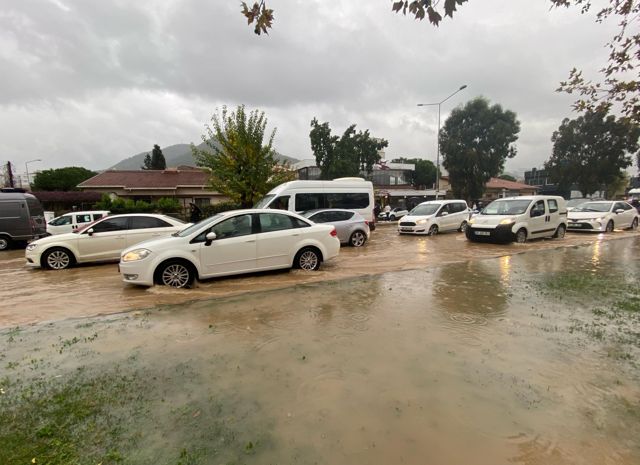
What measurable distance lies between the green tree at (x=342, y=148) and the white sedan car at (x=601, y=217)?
73.2ft

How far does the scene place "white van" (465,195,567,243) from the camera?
1238 centimetres

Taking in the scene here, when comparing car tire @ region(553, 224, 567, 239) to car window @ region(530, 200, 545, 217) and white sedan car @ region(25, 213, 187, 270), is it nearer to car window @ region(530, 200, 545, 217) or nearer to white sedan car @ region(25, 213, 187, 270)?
car window @ region(530, 200, 545, 217)

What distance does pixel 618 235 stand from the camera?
15625 mm

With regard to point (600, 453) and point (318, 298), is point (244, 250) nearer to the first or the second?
point (318, 298)

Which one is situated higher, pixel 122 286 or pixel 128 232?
pixel 128 232

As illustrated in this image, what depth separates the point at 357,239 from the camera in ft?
42.3

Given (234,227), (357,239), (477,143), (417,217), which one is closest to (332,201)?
(357,239)

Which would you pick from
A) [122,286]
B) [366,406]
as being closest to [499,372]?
[366,406]

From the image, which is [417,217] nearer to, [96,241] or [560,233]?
[560,233]

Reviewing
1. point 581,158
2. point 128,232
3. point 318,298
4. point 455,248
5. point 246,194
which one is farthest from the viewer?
point 581,158

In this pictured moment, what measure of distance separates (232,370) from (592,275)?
8068 millimetres

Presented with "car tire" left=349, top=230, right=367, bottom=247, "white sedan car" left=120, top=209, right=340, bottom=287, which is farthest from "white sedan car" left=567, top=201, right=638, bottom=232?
"white sedan car" left=120, top=209, right=340, bottom=287

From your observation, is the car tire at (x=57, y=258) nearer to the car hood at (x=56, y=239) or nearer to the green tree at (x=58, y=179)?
the car hood at (x=56, y=239)

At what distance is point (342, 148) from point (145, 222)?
29367mm
